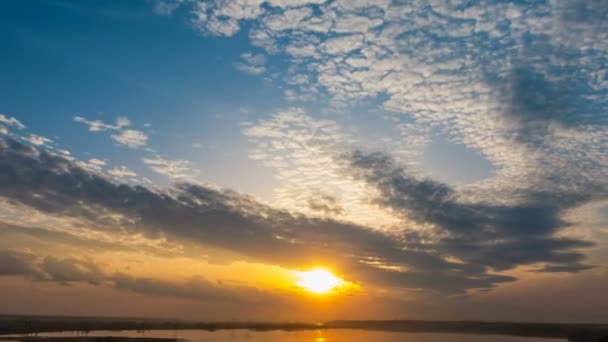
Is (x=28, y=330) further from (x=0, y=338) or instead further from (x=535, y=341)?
(x=535, y=341)

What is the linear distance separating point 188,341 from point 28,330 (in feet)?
149

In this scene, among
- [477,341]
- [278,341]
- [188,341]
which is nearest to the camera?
[188,341]

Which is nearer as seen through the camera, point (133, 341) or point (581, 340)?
point (133, 341)

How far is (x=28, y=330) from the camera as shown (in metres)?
110

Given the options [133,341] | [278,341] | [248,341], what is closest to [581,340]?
[278,341]

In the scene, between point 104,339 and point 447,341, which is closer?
point 104,339

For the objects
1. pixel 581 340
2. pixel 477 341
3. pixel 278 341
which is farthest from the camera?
pixel 477 341

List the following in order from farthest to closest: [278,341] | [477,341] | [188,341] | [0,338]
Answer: [477,341], [278,341], [188,341], [0,338]

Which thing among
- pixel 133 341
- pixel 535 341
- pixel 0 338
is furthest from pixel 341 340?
pixel 0 338

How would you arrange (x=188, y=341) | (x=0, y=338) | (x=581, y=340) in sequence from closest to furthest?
(x=0, y=338) → (x=188, y=341) → (x=581, y=340)

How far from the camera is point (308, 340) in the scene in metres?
106

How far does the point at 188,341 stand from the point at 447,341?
221ft

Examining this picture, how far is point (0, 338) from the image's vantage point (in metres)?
88.1

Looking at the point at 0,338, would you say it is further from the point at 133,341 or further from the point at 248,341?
the point at 248,341
